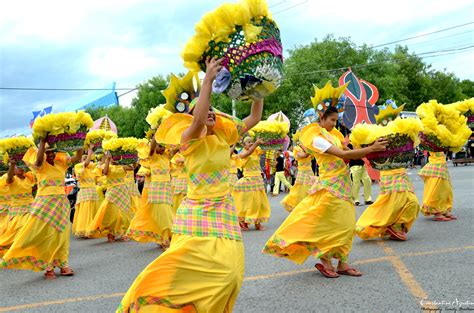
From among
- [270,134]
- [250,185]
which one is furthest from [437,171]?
[250,185]

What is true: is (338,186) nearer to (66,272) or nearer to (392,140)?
(392,140)

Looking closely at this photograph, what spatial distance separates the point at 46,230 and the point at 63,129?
148 cm

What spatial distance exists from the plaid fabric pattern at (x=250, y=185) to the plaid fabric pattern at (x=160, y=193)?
2.06m

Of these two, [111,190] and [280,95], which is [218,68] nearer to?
[111,190]

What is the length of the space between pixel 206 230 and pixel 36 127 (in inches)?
147

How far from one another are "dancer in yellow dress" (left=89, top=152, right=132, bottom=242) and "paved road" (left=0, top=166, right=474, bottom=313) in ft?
4.66

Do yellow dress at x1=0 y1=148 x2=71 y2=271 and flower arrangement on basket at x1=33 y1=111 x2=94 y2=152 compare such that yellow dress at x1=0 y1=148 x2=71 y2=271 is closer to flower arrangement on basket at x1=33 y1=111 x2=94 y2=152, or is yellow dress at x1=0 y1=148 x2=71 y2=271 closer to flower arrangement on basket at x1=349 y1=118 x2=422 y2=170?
flower arrangement on basket at x1=33 y1=111 x2=94 y2=152

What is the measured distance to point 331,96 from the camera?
546 cm

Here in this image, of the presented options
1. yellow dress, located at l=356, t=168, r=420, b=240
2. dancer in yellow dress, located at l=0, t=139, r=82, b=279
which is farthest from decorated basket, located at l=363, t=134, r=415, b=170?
dancer in yellow dress, located at l=0, t=139, r=82, b=279

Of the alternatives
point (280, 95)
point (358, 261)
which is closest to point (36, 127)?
point (358, 261)

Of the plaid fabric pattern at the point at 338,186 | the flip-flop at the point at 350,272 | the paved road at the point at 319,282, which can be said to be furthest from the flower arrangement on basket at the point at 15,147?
the flip-flop at the point at 350,272

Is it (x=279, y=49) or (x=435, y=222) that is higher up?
(x=279, y=49)

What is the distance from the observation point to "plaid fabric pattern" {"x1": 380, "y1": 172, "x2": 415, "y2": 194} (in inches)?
281

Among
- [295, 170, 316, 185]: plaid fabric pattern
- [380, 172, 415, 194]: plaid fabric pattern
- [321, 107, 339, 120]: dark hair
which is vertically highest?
[321, 107, 339, 120]: dark hair
